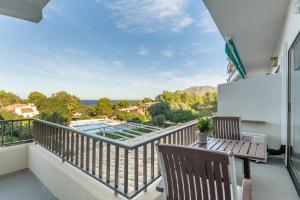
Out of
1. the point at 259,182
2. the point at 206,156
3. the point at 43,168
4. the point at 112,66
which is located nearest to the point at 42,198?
the point at 43,168

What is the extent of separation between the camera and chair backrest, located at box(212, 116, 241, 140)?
10.2ft

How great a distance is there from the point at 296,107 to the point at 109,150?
3.01 meters

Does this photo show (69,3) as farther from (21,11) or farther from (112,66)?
(21,11)

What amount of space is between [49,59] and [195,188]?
2088 cm

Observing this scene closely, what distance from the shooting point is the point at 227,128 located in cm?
319

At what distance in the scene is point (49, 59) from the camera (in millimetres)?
18484

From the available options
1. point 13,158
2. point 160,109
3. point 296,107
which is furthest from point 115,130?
point 296,107

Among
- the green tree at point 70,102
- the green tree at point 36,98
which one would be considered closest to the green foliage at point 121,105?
the green tree at point 70,102

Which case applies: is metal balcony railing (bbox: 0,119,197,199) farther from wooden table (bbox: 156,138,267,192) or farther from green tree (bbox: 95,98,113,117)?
green tree (bbox: 95,98,113,117)

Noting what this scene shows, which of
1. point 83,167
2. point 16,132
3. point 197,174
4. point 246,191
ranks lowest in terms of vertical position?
point 83,167

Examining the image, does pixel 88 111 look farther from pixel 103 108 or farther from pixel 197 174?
pixel 197 174

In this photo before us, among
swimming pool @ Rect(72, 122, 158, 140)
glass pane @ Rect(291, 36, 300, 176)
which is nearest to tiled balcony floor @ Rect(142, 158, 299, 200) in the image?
glass pane @ Rect(291, 36, 300, 176)

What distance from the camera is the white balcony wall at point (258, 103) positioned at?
395 centimetres

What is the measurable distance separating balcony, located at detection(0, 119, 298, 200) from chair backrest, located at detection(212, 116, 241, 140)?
18.3 inches
